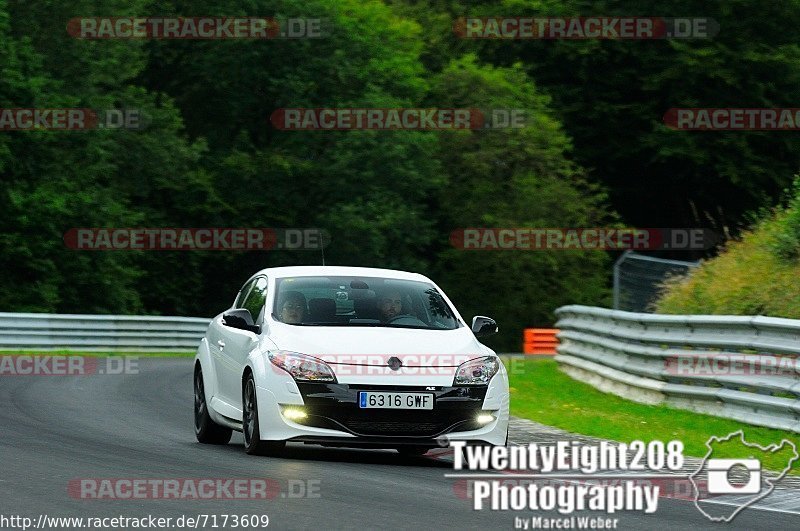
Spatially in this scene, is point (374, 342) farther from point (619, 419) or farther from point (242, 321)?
point (619, 419)

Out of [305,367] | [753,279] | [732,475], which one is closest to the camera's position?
[732,475]

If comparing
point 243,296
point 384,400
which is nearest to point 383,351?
point 384,400

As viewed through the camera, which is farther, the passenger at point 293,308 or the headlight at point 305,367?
the passenger at point 293,308

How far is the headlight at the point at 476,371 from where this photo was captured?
13.0 m

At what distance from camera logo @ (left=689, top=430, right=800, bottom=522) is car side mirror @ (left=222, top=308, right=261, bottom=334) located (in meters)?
3.69

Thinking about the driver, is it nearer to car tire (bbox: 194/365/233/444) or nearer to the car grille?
the car grille

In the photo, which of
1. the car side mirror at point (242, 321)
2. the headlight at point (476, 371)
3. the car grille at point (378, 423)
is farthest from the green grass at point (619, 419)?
the car side mirror at point (242, 321)

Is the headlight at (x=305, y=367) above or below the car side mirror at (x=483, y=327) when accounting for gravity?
below

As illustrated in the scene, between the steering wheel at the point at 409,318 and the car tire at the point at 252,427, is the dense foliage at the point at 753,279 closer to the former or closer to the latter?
the steering wheel at the point at 409,318

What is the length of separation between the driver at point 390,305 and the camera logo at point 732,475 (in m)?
2.78

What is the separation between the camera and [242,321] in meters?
13.9

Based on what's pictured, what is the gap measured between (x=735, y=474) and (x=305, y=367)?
327cm

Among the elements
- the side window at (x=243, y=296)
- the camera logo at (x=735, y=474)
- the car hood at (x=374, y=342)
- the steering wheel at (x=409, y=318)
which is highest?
the side window at (x=243, y=296)

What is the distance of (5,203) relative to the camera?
49.2 metres
